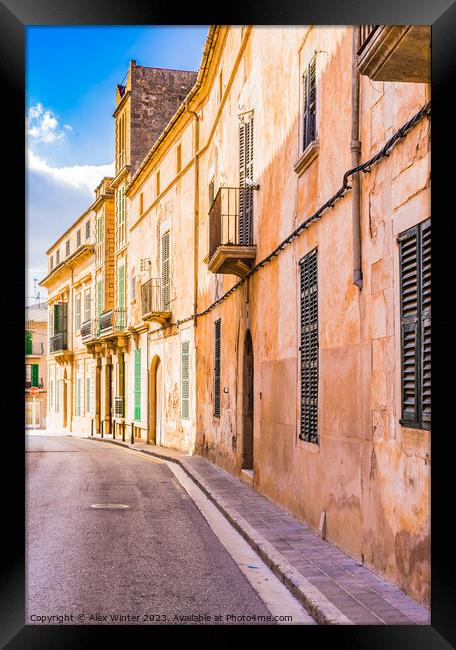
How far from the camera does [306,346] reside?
943 centimetres

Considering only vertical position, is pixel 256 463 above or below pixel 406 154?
below

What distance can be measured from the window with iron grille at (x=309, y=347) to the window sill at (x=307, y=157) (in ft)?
3.21

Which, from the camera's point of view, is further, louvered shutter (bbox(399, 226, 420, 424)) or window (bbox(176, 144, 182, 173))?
window (bbox(176, 144, 182, 173))

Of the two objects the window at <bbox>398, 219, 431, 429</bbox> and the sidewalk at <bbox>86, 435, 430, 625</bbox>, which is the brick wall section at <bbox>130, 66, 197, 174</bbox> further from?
the window at <bbox>398, 219, 431, 429</bbox>

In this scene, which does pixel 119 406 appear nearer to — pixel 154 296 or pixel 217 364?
pixel 154 296

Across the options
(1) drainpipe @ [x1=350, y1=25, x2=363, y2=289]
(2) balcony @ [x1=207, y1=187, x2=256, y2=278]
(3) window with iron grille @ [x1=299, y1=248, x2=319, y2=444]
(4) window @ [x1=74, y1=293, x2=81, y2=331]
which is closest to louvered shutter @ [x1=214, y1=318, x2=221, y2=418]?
(2) balcony @ [x1=207, y1=187, x2=256, y2=278]

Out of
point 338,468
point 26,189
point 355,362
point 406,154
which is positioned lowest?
point 338,468

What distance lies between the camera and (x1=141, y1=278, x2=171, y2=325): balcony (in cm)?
2159

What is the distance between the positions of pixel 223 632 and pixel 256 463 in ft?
22.9

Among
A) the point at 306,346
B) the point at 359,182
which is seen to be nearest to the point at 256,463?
the point at 306,346

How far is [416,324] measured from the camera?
600 cm

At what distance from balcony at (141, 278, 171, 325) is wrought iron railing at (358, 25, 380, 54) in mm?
14908
